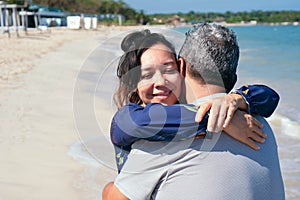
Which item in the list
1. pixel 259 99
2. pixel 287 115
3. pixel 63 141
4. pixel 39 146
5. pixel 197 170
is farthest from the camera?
pixel 287 115

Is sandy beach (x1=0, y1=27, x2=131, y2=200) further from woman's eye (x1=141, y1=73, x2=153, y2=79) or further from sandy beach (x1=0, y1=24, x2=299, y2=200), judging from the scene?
woman's eye (x1=141, y1=73, x2=153, y2=79)

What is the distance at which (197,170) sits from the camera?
1237 mm

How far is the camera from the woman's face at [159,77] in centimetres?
158

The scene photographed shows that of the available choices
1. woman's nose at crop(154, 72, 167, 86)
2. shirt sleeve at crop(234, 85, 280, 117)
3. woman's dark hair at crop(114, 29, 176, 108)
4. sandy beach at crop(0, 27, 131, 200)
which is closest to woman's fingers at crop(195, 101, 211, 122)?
Result: shirt sleeve at crop(234, 85, 280, 117)

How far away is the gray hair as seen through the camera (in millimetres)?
1326

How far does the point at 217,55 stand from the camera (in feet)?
4.35

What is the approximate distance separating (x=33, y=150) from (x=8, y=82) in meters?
4.00

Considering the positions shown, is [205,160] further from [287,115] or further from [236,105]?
[287,115]

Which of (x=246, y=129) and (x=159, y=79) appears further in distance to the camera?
(x=159, y=79)

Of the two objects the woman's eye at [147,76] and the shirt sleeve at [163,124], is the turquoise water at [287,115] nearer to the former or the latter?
the woman's eye at [147,76]

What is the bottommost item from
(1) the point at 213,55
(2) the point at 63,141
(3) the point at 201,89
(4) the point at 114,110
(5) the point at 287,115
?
(5) the point at 287,115

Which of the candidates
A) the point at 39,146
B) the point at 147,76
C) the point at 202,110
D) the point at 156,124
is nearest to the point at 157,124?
the point at 156,124

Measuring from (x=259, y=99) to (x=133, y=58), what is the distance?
51cm

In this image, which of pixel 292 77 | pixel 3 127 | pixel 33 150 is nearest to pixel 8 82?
pixel 3 127
